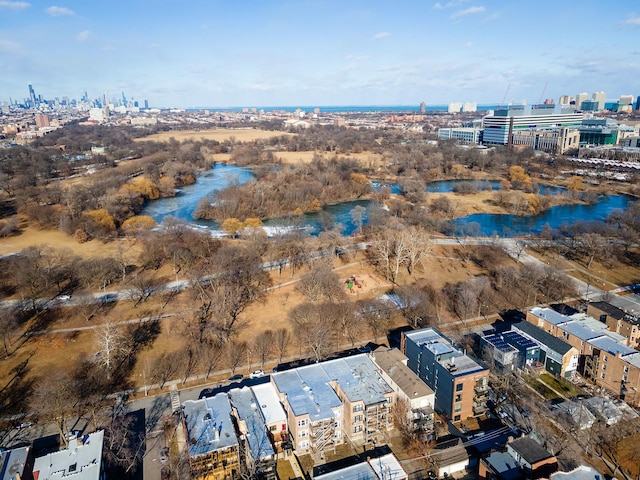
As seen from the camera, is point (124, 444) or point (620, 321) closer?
point (124, 444)

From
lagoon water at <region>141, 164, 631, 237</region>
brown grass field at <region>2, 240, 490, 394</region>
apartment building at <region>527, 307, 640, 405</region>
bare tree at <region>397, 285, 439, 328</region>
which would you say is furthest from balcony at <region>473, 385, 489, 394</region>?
lagoon water at <region>141, 164, 631, 237</region>

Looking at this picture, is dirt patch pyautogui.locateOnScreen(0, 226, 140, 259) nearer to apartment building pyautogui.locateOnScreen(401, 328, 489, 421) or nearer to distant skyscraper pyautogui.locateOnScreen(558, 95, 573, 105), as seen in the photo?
apartment building pyautogui.locateOnScreen(401, 328, 489, 421)

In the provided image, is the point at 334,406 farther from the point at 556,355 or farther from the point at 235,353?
the point at 556,355

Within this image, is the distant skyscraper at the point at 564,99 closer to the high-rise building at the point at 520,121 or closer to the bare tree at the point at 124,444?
the high-rise building at the point at 520,121

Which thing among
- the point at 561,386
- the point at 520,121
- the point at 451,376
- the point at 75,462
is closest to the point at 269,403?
the point at 75,462

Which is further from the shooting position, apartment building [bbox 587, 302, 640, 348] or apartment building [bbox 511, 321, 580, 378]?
apartment building [bbox 587, 302, 640, 348]

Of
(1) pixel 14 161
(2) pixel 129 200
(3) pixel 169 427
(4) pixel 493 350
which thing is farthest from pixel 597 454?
(1) pixel 14 161

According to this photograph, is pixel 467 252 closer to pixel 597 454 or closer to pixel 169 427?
pixel 597 454
